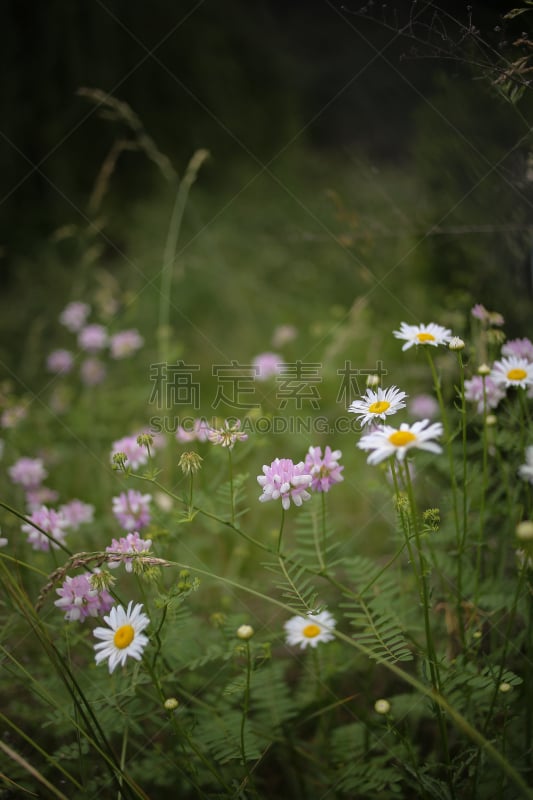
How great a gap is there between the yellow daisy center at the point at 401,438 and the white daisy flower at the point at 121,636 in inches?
15.7

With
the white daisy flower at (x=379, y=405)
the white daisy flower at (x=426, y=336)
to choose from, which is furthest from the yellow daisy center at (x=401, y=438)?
the white daisy flower at (x=426, y=336)

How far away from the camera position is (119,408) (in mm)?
2502

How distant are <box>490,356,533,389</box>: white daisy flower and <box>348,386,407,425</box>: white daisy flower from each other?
18 centimetres

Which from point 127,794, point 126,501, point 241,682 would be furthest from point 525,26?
point 127,794

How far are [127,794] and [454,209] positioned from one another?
160 centimetres

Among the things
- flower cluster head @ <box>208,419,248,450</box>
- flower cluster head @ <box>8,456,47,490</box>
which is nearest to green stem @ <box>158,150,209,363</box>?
flower cluster head @ <box>8,456,47,490</box>

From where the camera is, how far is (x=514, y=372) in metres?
0.98

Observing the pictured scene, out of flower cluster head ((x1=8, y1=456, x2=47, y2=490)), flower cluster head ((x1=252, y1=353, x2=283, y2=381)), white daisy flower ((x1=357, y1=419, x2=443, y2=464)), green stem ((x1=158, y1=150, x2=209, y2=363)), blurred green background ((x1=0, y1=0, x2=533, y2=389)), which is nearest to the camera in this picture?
white daisy flower ((x1=357, y1=419, x2=443, y2=464))

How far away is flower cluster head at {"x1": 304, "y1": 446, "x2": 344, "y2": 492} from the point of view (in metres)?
0.94

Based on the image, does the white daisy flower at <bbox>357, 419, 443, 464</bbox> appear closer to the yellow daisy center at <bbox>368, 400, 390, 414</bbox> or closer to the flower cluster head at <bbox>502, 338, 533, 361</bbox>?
the yellow daisy center at <bbox>368, 400, 390, 414</bbox>

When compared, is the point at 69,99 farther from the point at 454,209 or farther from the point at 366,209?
the point at 454,209

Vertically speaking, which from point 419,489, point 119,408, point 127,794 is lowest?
point 127,794

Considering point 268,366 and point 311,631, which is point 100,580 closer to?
point 311,631

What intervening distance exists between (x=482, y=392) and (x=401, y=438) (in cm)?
45
